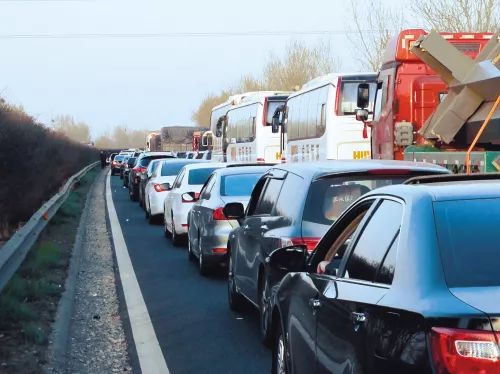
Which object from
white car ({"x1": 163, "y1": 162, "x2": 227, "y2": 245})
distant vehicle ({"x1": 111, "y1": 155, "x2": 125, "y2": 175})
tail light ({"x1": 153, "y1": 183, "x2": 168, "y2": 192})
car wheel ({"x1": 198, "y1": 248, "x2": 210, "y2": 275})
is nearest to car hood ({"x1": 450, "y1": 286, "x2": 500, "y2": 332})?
car wheel ({"x1": 198, "y1": 248, "x2": 210, "y2": 275})

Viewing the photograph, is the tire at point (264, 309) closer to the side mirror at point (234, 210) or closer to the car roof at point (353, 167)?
the car roof at point (353, 167)

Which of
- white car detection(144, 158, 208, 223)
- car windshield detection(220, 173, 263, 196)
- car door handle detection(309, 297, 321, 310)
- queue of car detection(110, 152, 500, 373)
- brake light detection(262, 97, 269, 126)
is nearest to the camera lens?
queue of car detection(110, 152, 500, 373)

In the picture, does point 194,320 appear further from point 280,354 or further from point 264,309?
point 280,354

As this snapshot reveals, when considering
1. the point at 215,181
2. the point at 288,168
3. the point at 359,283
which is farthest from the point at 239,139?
the point at 359,283

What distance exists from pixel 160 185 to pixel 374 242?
19449 mm

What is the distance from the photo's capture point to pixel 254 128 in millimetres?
31938

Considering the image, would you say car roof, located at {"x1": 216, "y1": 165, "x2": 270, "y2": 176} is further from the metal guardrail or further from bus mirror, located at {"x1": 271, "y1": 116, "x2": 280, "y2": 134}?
bus mirror, located at {"x1": 271, "y1": 116, "x2": 280, "y2": 134}

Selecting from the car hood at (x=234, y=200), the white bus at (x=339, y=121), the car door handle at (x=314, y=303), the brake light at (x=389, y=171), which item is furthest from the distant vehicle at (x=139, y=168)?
the car door handle at (x=314, y=303)

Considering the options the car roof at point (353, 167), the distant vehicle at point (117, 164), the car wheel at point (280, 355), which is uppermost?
the car roof at point (353, 167)

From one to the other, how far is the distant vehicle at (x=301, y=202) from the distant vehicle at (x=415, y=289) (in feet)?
8.46

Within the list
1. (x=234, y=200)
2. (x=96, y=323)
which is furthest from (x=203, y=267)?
(x=96, y=323)

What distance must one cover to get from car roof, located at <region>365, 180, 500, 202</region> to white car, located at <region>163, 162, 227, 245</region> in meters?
13.3

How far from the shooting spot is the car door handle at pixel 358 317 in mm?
4250

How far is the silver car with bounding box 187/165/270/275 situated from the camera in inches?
532
